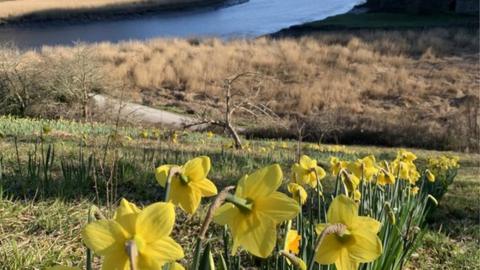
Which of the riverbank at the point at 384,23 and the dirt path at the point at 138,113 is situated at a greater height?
the riverbank at the point at 384,23

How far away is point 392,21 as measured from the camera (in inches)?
1705

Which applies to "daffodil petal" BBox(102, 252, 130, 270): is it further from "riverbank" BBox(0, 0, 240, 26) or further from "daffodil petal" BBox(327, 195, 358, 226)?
"riverbank" BBox(0, 0, 240, 26)

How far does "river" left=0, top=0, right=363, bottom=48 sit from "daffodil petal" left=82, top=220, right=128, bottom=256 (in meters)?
36.1

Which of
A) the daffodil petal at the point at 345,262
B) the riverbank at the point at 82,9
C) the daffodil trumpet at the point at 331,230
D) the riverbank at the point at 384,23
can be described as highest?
the daffodil trumpet at the point at 331,230

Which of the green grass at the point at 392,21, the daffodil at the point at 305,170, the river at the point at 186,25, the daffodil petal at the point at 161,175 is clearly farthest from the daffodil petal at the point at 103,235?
the green grass at the point at 392,21

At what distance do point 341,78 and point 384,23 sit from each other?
19.5 metres

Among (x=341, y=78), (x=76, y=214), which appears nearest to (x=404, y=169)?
(x=76, y=214)

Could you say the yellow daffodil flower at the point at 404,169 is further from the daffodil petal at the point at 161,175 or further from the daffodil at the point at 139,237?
the daffodil at the point at 139,237

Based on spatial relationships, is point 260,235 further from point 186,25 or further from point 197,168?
point 186,25

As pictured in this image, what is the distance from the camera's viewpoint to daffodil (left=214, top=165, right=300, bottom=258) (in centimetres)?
103

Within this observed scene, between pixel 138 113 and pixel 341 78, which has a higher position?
pixel 138 113

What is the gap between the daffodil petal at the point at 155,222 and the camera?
2.98 feet

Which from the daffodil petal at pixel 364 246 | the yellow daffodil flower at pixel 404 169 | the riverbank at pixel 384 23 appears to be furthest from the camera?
the riverbank at pixel 384 23

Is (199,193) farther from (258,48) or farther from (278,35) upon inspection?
(278,35)
